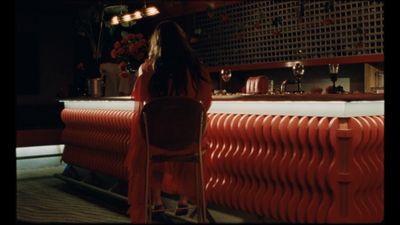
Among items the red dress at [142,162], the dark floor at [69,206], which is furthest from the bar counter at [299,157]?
the dark floor at [69,206]

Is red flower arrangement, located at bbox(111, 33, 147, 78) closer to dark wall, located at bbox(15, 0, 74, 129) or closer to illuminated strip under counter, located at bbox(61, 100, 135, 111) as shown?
illuminated strip under counter, located at bbox(61, 100, 135, 111)

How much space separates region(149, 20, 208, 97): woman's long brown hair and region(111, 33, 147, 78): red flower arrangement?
1.82 metres

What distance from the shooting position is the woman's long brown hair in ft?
12.8

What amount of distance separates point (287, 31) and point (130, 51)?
10.2 ft

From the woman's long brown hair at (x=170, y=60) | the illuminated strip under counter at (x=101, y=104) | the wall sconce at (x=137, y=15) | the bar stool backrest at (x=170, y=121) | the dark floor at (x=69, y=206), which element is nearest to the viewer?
the bar stool backrest at (x=170, y=121)

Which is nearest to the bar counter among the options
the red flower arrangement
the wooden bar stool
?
the wooden bar stool

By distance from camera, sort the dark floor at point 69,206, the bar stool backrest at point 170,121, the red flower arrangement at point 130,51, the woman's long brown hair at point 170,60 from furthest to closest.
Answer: the red flower arrangement at point 130,51 < the dark floor at point 69,206 < the woman's long brown hair at point 170,60 < the bar stool backrest at point 170,121

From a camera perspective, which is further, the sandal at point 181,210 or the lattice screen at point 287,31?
the lattice screen at point 287,31

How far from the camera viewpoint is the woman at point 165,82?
3910 millimetres

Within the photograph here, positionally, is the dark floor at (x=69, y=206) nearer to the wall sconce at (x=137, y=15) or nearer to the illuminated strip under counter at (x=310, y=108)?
the illuminated strip under counter at (x=310, y=108)

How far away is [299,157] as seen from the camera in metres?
3.69

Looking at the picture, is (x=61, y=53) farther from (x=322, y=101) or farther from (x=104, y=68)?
(x=322, y=101)

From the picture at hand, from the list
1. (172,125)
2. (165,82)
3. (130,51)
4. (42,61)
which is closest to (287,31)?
(130,51)

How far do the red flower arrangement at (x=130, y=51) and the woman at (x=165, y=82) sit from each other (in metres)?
1.75
